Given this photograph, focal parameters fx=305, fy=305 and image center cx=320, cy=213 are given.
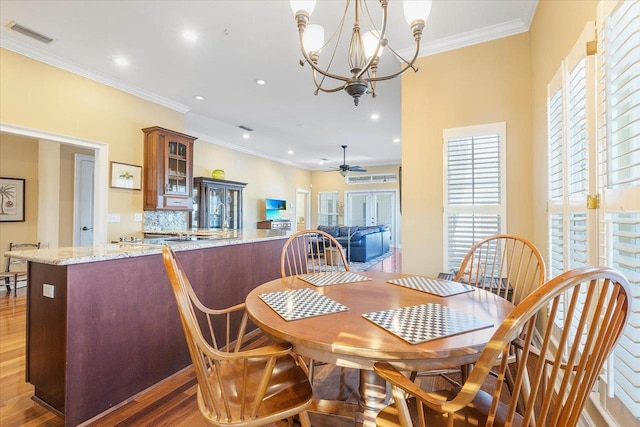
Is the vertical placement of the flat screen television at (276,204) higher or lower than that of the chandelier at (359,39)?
lower

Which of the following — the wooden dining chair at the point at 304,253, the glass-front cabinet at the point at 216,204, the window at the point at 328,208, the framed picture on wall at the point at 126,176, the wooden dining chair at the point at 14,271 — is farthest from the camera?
the window at the point at 328,208

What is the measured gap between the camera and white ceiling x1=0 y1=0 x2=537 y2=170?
2.60m

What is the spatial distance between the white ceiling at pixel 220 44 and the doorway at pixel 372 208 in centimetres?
513

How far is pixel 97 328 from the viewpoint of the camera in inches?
68.4

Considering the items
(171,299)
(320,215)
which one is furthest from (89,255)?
(320,215)

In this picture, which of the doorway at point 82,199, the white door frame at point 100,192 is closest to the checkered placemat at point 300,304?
the white door frame at point 100,192

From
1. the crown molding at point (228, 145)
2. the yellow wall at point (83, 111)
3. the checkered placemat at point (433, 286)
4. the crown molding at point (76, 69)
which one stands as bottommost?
the checkered placemat at point (433, 286)

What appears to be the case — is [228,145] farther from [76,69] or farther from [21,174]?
[76,69]

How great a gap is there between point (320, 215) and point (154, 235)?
288 inches

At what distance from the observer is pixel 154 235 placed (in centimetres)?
Result: 424

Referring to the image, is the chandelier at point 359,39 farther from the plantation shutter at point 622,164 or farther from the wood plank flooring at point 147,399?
the wood plank flooring at point 147,399

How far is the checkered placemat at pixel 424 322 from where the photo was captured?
99 cm

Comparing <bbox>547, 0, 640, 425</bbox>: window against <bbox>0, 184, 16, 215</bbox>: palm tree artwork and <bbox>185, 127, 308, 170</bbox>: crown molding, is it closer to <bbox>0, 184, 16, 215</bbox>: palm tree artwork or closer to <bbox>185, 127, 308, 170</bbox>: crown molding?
<bbox>185, 127, 308, 170</bbox>: crown molding

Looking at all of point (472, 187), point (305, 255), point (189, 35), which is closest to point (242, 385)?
point (305, 255)
